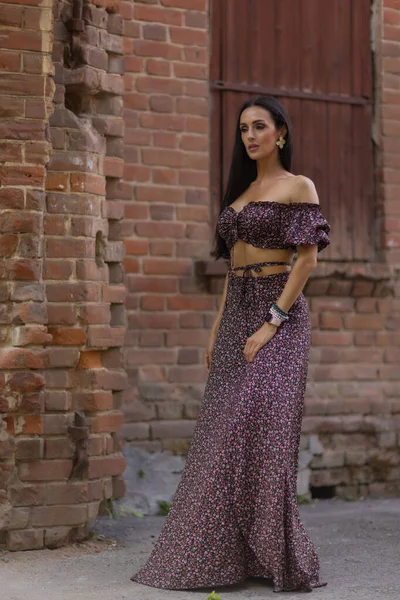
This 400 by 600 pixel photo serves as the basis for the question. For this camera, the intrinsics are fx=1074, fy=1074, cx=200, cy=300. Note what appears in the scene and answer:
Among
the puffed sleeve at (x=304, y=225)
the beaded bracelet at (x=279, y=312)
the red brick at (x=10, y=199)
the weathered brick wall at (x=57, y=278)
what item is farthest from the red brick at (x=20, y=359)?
the puffed sleeve at (x=304, y=225)

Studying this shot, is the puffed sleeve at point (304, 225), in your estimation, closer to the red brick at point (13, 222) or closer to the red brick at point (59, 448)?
the red brick at point (13, 222)

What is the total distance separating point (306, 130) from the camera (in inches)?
287

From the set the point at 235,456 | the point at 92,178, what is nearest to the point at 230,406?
the point at 235,456

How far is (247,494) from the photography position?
4.57 meters

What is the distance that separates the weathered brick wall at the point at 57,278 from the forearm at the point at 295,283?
3.76 feet

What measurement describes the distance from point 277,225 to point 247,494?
3.91 feet

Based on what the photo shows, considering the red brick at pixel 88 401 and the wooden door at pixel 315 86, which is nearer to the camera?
the red brick at pixel 88 401

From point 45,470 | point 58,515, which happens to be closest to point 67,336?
point 45,470

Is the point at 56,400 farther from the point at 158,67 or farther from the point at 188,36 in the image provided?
the point at 188,36

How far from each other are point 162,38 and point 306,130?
120cm

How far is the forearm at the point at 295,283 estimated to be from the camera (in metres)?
4.66

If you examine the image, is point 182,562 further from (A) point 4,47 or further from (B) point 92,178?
(A) point 4,47

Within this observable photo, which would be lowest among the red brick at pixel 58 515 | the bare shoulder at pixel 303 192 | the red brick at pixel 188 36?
the red brick at pixel 58 515

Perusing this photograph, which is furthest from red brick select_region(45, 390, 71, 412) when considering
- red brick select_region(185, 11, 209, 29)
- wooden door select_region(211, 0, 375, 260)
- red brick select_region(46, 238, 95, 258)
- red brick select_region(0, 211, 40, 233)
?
red brick select_region(185, 11, 209, 29)
